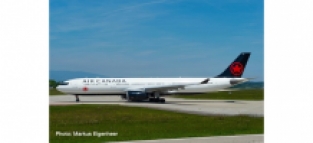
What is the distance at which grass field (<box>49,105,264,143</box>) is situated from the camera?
1174cm

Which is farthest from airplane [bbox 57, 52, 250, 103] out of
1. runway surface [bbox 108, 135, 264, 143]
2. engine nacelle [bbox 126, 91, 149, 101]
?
runway surface [bbox 108, 135, 264, 143]

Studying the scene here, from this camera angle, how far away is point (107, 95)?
87.2 feet

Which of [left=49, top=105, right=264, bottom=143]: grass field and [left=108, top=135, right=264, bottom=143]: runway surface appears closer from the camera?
[left=108, top=135, right=264, bottom=143]: runway surface

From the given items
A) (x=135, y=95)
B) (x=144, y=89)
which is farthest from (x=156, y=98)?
(x=135, y=95)

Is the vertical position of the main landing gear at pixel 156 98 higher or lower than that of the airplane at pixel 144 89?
lower

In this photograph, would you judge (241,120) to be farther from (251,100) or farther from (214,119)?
(251,100)

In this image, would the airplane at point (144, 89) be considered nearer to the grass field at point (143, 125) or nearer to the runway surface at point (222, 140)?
the grass field at point (143, 125)

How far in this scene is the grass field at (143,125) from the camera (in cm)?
1174

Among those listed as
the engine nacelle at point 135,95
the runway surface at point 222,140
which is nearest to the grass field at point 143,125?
the runway surface at point 222,140

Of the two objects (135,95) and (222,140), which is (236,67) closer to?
(222,140)

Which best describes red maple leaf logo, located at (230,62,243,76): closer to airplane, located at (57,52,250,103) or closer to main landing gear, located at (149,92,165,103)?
airplane, located at (57,52,250,103)

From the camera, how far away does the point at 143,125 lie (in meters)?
13.3

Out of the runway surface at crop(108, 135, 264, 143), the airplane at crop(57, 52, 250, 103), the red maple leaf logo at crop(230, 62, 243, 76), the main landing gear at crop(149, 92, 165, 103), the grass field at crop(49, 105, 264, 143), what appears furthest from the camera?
the main landing gear at crop(149, 92, 165, 103)

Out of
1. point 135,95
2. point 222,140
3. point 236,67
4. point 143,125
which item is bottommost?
point 222,140
